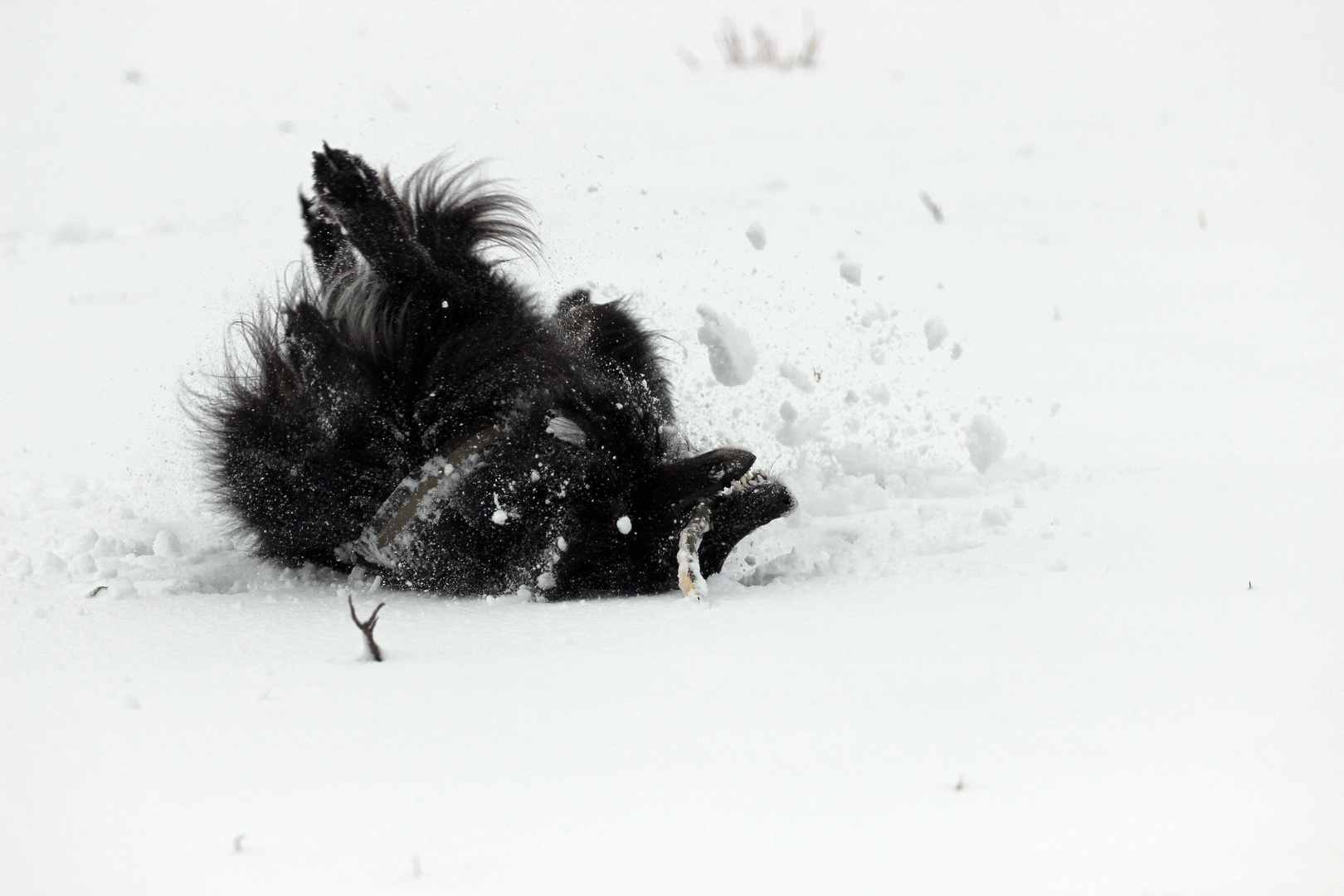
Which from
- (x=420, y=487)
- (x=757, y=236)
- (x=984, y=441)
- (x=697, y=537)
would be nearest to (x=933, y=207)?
(x=984, y=441)

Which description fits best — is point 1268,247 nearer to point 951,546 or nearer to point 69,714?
point 951,546

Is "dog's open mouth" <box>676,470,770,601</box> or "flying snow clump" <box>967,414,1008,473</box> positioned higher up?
"flying snow clump" <box>967,414,1008,473</box>

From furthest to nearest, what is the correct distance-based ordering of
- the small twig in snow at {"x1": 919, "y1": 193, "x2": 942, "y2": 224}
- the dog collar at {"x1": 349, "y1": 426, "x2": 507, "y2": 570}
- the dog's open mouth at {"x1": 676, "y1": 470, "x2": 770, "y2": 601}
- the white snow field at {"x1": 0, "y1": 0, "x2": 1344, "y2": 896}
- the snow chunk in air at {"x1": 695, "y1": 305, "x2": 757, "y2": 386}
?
the small twig in snow at {"x1": 919, "y1": 193, "x2": 942, "y2": 224} → the snow chunk in air at {"x1": 695, "y1": 305, "x2": 757, "y2": 386} → the dog collar at {"x1": 349, "y1": 426, "x2": 507, "y2": 570} → the dog's open mouth at {"x1": 676, "y1": 470, "x2": 770, "y2": 601} → the white snow field at {"x1": 0, "y1": 0, "x2": 1344, "y2": 896}

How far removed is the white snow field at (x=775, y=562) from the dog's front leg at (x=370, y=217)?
2.04ft

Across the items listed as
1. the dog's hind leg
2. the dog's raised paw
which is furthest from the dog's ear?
the dog's hind leg

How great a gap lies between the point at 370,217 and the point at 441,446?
0.57 m

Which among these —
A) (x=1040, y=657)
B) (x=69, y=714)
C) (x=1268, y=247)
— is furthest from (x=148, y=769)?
(x=1268, y=247)

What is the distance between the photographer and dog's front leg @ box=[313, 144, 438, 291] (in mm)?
2654

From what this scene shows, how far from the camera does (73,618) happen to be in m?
2.24

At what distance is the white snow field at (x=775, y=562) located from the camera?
1.43 m

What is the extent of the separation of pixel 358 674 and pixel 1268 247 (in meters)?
5.32

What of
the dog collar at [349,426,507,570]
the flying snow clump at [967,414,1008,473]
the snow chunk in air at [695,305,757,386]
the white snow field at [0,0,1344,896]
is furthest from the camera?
the flying snow clump at [967,414,1008,473]

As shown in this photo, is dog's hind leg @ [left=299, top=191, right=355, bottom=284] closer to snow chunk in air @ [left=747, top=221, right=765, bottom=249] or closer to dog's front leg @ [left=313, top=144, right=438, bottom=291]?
dog's front leg @ [left=313, top=144, right=438, bottom=291]

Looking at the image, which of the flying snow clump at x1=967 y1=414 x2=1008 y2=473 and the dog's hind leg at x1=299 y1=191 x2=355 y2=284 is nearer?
the dog's hind leg at x1=299 y1=191 x2=355 y2=284
